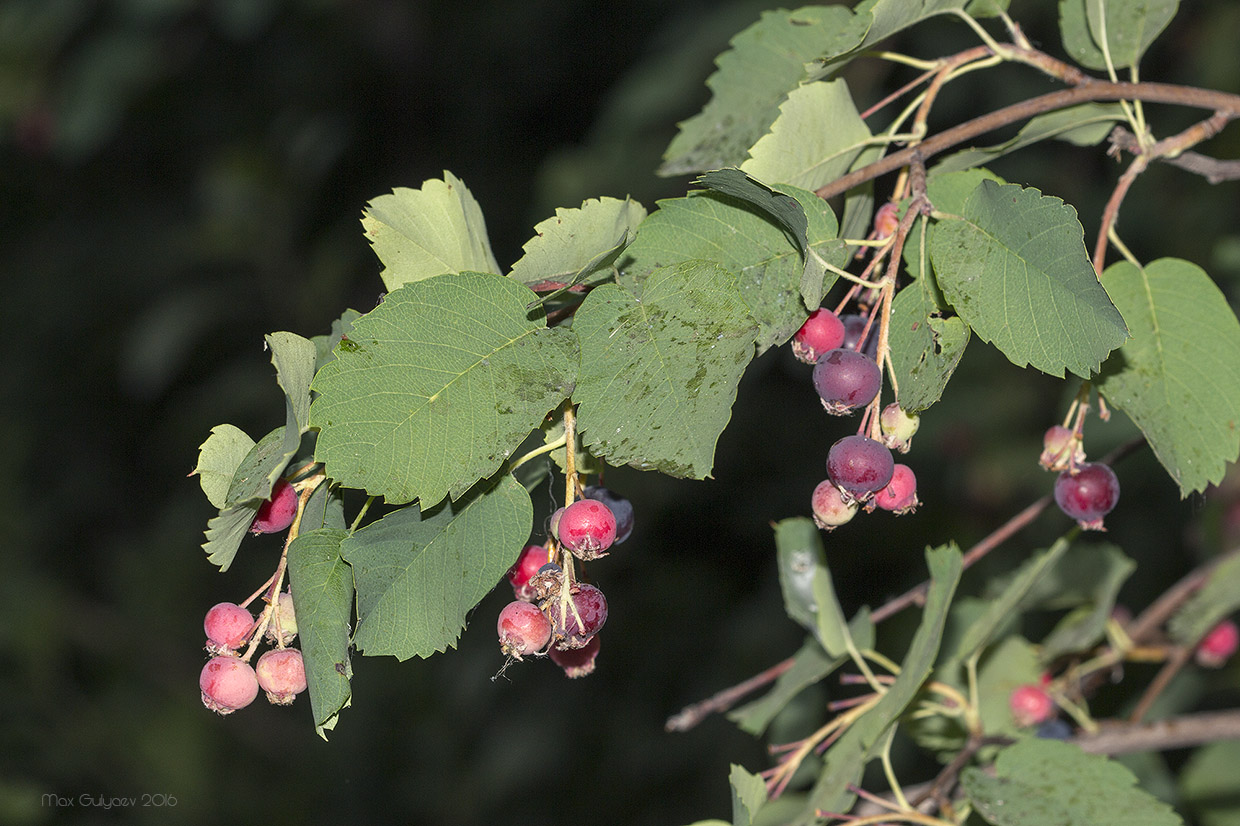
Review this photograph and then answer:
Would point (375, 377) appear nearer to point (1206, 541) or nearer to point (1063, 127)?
point (1063, 127)

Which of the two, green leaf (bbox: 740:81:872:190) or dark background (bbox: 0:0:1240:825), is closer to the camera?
green leaf (bbox: 740:81:872:190)

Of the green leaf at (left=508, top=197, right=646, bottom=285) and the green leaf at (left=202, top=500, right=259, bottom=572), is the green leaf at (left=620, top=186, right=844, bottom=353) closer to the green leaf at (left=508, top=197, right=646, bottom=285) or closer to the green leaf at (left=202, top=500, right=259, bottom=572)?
the green leaf at (left=508, top=197, right=646, bottom=285)

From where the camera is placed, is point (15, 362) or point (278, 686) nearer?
point (278, 686)

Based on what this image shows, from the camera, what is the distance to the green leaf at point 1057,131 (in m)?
1.00

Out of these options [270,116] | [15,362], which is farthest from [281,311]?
[15,362]

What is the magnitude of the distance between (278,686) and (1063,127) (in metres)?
0.93

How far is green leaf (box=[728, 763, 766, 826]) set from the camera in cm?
92

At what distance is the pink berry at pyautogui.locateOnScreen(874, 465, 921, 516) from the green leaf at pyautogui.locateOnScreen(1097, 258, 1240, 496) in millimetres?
221

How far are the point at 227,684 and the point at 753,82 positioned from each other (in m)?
0.84

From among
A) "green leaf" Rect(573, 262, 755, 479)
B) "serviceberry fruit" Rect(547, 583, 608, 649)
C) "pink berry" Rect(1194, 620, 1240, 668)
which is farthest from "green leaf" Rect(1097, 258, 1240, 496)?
"pink berry" Rect(1194, 620, 1240, 668)

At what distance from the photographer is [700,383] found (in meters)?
0.78

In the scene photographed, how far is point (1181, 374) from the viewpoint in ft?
3.18

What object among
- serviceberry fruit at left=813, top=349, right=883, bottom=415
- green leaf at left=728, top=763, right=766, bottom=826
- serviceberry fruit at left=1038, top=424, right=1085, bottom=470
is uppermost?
serviceberry fruit at left=813, top=349, right=883, bottom=415

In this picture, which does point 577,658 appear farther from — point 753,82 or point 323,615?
point 753,82
